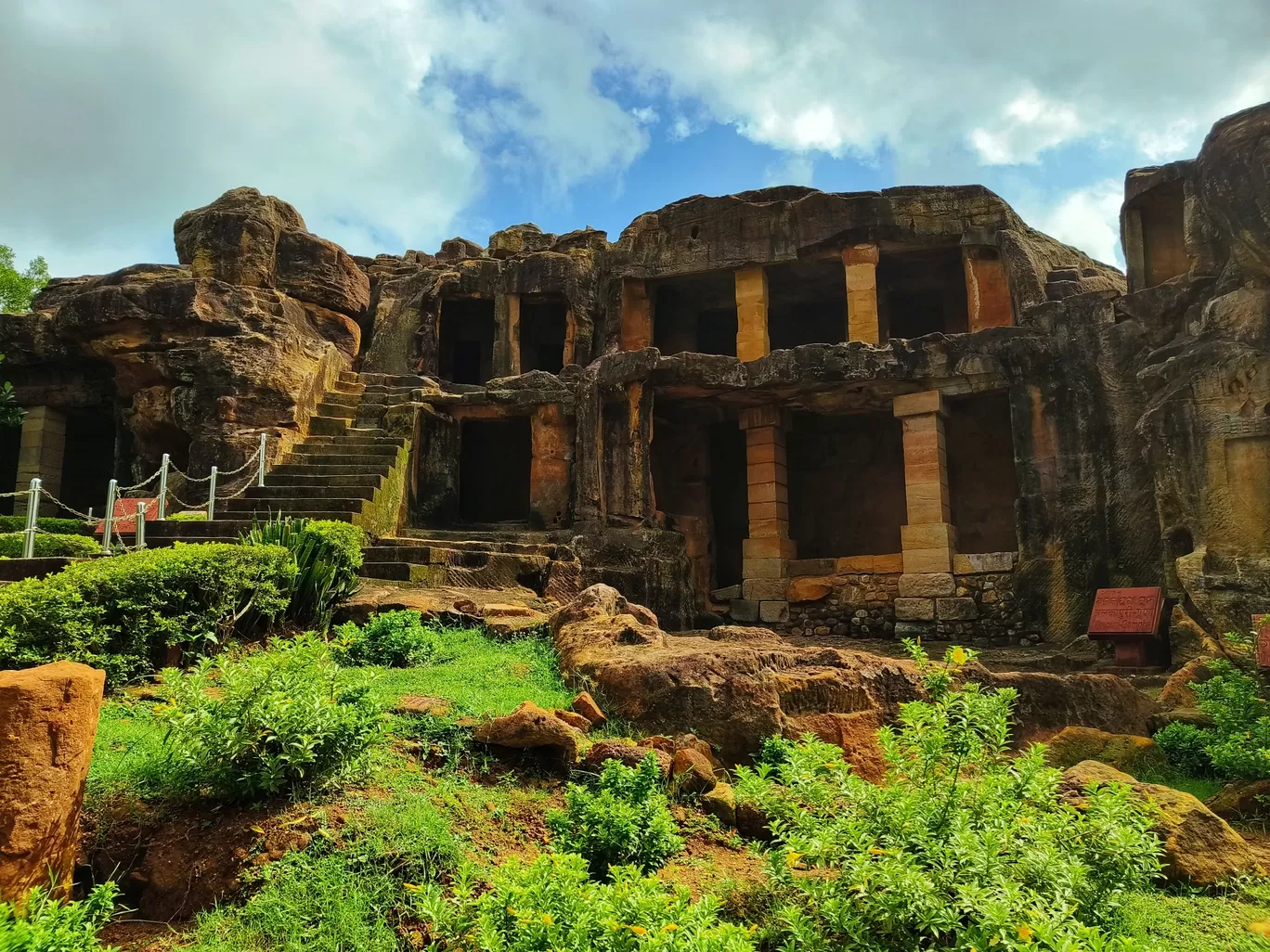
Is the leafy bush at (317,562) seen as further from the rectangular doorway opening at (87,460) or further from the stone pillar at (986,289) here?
the rectangular doorway opening at (87,460)

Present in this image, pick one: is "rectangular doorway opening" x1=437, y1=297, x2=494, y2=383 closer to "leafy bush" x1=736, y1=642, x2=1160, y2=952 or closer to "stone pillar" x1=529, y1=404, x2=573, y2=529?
"stone pillar" x1=529, y1=404, x2=573, y2=529

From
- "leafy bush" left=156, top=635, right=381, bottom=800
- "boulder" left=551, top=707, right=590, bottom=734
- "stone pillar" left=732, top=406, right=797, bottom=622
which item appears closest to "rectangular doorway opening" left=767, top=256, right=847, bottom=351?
"stone pillar" left=732, top=406, right=797, bottom=622

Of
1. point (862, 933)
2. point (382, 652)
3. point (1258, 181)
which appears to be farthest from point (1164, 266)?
point (862, 933)

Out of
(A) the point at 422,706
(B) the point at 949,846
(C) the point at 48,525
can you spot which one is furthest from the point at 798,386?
(C) the point at 48,525

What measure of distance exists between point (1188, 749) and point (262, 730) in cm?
619

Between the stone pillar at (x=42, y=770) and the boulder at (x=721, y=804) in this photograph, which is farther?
the boulder at (x=721, y=804)

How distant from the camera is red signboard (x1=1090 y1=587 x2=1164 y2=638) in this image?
408 inches

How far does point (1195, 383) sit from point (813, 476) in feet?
28.2

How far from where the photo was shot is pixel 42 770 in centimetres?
383

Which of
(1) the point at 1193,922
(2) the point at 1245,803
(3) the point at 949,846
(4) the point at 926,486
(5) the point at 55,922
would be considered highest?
(4) the point at 926,486

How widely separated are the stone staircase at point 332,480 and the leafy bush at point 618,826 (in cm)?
811

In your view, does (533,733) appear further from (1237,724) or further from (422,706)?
(1237,724)

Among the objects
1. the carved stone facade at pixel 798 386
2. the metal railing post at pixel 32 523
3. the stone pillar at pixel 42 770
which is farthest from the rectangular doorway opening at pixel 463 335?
the stone pillar at pixel 42 770

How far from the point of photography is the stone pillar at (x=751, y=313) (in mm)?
19047
